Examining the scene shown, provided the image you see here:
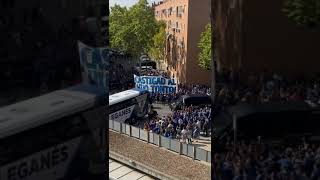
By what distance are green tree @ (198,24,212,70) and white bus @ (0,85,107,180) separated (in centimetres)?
2284

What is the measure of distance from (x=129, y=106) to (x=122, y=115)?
25.8 inches

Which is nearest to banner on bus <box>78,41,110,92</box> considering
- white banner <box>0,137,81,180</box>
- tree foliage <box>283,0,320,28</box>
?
white banner <box>0,137,81,180</box>

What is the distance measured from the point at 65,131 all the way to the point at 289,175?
13.5 ft

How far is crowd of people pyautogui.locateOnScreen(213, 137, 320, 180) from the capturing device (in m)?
9.94

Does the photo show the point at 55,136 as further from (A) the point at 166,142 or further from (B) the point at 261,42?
(A) the point at 166,142

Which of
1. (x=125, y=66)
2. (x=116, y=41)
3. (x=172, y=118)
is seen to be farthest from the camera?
(x=116, y=41)

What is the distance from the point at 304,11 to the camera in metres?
9.51

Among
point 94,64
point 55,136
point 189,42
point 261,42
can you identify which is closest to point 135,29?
point 189,42

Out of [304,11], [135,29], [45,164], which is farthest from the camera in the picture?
[135,29]

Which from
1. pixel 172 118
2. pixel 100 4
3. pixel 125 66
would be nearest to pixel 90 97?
pixel 100 4

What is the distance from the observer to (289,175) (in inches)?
394

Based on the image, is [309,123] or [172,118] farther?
[172,118]

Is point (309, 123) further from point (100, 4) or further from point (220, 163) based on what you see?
point (100, 4)

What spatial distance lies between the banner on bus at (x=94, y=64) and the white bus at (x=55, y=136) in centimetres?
15
